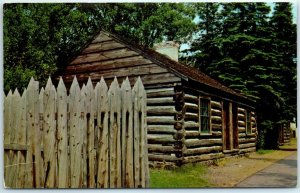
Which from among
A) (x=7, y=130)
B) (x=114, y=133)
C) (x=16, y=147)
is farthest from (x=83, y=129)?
(x=7, y=130)

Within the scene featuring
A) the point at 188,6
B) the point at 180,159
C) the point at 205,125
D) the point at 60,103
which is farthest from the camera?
the point at 205,125

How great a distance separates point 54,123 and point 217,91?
2438 millimetres

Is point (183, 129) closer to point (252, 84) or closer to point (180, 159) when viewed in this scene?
point (180, 159)

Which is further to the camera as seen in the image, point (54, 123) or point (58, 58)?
point (58, 58)

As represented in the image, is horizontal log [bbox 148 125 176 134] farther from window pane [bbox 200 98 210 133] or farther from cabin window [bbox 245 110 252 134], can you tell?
cabin window [bbox 245 110 252 134]

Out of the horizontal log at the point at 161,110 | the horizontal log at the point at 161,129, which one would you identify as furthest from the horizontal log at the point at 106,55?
the horizontal log at the point at 161,129

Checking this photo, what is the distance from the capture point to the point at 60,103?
447cm

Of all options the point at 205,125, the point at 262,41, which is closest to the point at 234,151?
the point at 205,125

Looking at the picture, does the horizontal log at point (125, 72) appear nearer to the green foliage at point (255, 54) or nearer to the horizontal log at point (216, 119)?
the green foliage at point (255, 54)

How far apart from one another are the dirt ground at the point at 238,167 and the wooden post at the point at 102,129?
4.38 ft

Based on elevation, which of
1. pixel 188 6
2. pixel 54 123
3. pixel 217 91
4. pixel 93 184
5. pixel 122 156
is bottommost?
pixel 93 184

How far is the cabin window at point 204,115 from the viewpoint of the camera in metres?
5.77

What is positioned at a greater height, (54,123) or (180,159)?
(54,123)

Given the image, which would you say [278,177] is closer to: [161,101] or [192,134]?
[192,134]
